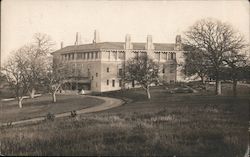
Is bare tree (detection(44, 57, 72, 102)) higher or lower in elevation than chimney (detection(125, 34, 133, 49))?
lower

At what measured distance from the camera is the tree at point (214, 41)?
21.9 ft

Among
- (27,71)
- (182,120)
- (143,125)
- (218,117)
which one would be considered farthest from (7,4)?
(27,71)

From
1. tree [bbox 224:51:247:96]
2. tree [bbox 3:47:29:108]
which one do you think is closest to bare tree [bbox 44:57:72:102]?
tree [bbox 3:47:29:108]

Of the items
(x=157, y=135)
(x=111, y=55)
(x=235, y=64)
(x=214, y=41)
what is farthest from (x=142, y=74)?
(x=157, y=135)

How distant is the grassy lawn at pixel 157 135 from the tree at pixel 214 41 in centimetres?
81

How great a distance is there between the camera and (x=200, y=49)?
8.87 metres

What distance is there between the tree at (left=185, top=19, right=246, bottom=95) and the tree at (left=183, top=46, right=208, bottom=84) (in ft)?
Result: 0.47

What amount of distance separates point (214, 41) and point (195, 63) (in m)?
1.28

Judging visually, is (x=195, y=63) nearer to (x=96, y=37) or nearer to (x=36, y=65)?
(x=96, y=37)

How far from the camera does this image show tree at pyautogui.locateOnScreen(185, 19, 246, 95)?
6.69 meters

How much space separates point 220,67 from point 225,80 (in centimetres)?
50

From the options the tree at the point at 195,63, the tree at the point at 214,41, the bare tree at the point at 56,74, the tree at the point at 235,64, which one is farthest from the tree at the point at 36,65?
the tree at the point at 235,64

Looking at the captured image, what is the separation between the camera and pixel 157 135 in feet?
19.3

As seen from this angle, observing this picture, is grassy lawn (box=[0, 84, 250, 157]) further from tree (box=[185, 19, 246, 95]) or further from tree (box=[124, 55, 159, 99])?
tree (box=[124, 55, 159, 99])
